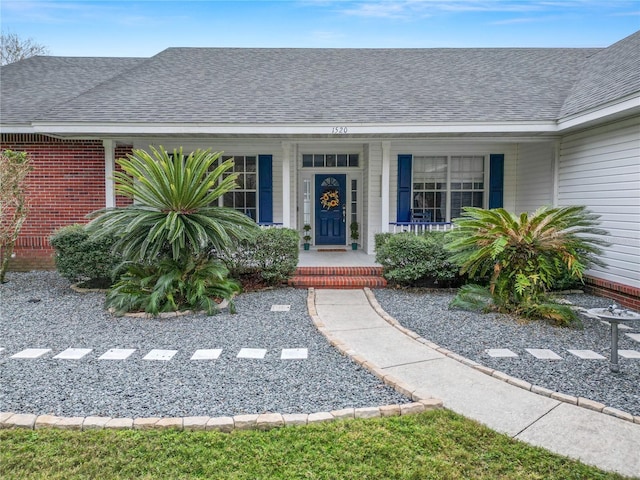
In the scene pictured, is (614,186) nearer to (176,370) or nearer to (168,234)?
(168,234)

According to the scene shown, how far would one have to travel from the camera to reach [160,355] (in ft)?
13.8

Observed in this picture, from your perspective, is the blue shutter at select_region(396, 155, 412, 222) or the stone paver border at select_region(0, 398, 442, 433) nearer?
the stone paver border at select_region(0, 398, 442, 433)

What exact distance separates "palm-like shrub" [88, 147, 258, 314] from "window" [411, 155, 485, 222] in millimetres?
5443

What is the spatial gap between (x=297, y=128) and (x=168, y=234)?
11.5 ft

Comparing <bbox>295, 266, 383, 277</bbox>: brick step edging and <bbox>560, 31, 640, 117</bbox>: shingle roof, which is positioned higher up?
<bbox>560, 31, 640, 117</bbox>: shingle roof

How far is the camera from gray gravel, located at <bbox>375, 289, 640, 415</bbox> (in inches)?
139

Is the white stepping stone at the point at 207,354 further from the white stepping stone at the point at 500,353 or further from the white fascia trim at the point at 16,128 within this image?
the white fascia trim at the point at 16,128

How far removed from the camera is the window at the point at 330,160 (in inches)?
421

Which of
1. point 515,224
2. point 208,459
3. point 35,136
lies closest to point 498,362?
point 515,224

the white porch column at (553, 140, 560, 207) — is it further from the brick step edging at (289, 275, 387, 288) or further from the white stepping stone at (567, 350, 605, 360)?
the white stepping stone at (567, 350, 605, 360)

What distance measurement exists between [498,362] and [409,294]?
2.97 metres

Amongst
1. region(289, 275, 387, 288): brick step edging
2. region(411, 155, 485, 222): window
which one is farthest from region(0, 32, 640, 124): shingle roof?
region(289, 275, 387, 288): brick step edging

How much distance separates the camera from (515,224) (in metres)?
5.46

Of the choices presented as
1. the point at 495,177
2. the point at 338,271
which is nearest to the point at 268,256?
the point at 338,271
